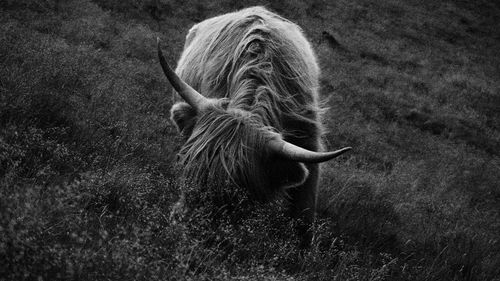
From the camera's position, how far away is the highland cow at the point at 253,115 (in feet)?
10.7

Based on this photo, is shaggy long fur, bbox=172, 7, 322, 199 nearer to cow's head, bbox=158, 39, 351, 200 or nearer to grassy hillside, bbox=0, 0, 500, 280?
cow's head, bbox=158, 39, 351, 200

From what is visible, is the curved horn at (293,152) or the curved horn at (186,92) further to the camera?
the curved horn at (186,92)

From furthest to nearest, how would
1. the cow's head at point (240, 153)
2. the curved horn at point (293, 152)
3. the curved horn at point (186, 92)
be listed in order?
the curved horn at point (186, 92) < the cow's head at point (240, 153) < the curved horn at point (293, 152)

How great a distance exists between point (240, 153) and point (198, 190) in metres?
0.47

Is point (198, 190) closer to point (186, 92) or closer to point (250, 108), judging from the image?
point (250, 108)

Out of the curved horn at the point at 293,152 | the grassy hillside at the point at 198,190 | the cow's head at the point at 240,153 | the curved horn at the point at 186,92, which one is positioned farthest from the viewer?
the curved horn at the point at 186,92

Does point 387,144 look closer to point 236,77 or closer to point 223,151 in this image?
point 236,77

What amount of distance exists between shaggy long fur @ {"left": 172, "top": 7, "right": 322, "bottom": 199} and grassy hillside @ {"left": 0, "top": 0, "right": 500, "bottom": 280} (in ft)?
0.91

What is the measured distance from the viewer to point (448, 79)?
1675 centimetres

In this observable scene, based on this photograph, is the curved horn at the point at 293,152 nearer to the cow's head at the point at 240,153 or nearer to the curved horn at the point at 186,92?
the cow's head at the point at 240,153

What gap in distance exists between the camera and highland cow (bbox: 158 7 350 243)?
10.7 feet

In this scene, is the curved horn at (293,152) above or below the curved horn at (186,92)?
below

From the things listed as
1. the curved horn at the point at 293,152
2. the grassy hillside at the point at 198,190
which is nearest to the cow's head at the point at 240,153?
the curved horn at the point at 293,152

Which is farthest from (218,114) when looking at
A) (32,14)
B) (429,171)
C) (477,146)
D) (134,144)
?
(477,146)
